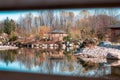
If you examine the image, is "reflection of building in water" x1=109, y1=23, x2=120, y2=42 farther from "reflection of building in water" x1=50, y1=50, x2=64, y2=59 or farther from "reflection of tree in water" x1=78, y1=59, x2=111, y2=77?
"reflection of building in water" x1=50, y1=50, x2=64, y2=59

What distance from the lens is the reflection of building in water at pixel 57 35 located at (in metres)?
Result: 3.21

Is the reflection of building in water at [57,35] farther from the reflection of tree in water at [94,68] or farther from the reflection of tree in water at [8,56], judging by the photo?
the reflection of tree in water at [8,56]

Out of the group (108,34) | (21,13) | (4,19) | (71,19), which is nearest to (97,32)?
(108,34)

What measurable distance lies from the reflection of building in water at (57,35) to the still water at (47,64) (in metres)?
0.16

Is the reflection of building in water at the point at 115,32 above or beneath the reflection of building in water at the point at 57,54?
above

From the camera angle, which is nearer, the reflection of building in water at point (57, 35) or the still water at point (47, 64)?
the still water at point (47, 64)

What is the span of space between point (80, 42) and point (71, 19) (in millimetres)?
294

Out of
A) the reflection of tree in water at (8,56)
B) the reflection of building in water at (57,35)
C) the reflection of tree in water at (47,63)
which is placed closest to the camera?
the reflection of tree in water at (47,63)

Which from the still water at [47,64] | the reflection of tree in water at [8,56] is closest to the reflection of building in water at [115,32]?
the still water at [47,64]

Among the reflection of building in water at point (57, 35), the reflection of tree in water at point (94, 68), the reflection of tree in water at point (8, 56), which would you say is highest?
the reflection of building in water at point (57, 35)

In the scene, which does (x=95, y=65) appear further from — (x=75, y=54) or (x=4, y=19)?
(x=4, y=19)

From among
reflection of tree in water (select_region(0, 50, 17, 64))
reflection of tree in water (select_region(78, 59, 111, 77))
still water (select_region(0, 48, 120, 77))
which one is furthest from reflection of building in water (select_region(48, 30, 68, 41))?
reflection of tree in water (select_region(0, 50, 17, 64))

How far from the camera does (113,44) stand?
3023mm

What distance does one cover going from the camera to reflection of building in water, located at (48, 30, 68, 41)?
10.5 feet
